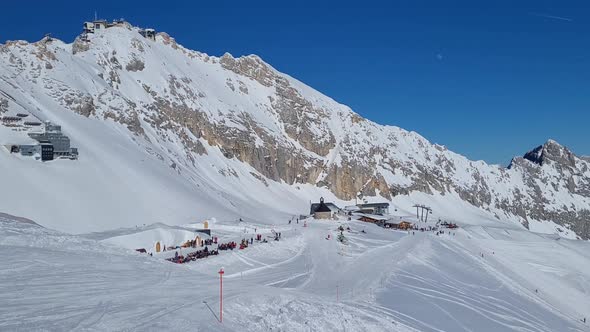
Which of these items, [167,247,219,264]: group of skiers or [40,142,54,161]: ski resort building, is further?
[40,142,54,161]: ski resort building

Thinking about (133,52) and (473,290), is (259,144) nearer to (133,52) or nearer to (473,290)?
(133,52)

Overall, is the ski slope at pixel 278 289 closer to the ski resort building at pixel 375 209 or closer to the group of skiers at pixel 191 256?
the group of skiers at pixel 191 256

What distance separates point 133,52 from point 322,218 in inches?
2280

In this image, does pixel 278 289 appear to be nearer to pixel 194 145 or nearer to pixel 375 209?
pixel 194 145

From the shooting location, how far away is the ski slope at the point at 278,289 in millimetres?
16312

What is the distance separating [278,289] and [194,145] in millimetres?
84740

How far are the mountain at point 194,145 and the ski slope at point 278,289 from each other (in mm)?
19495

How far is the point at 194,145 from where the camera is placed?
105 m

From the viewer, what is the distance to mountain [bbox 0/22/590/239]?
63438mm

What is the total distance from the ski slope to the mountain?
64.0 ft

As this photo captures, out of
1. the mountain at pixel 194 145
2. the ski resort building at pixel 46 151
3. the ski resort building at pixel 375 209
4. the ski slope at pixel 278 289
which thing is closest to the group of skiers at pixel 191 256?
the ski slope at pixel 278 289

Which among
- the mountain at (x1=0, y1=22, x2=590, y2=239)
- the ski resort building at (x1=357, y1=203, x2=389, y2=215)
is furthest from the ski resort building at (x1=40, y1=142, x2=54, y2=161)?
the ski resort building at (x1=357, y1=203, x2=389, y2=215)

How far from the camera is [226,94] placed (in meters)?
135

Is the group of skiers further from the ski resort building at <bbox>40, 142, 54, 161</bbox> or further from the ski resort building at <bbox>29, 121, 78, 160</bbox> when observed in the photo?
the ski resort building at <bbox>29, 121, 78, 160</bbox>
